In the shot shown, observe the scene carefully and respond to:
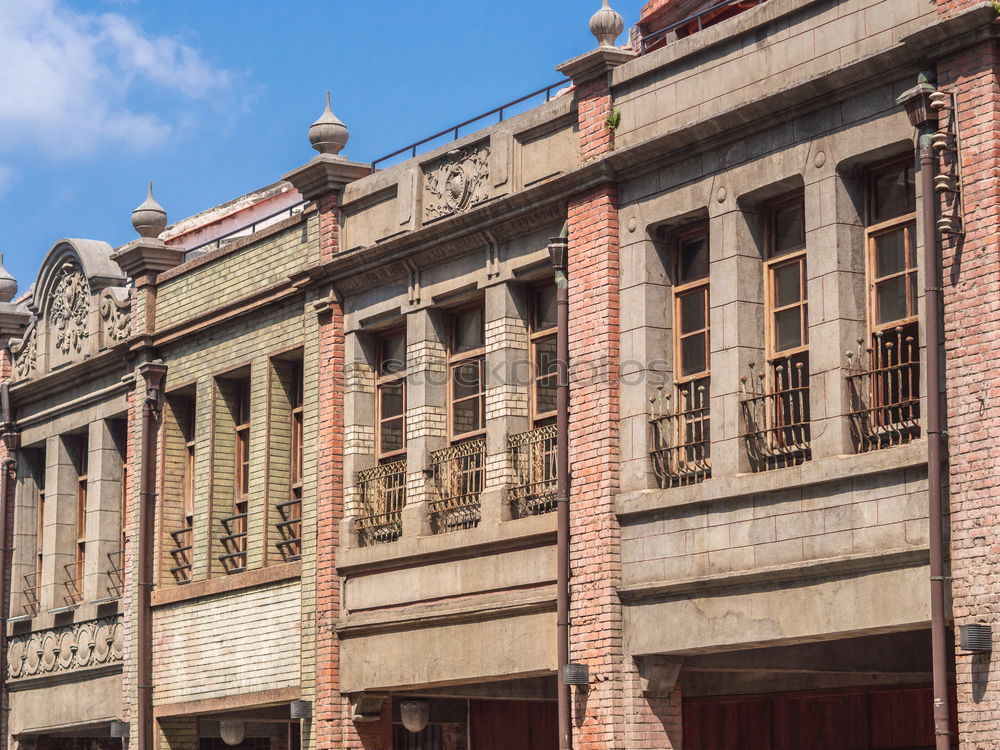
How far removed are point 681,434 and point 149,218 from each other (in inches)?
491

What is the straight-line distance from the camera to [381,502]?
25188 millimetres

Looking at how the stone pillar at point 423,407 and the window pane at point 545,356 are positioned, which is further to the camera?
the stone pillar at point 423,407

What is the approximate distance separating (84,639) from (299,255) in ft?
25.2

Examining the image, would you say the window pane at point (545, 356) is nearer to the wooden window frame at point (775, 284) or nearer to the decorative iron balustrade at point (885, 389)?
the wooden window frame at point (775, 284)

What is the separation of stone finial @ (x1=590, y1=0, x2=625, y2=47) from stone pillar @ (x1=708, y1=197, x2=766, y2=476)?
2.66 metres

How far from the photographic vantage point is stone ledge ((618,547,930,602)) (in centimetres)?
1766

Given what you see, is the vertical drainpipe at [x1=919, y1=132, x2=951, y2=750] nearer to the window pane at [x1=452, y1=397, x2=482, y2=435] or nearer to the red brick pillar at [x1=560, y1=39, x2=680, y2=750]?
the red brick pillar at [x1=560, y1=39, x2=680, y2=750]

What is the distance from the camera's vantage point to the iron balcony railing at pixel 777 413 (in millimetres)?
19359

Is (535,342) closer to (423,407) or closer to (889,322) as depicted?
(423,407)

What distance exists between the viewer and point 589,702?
2102cm

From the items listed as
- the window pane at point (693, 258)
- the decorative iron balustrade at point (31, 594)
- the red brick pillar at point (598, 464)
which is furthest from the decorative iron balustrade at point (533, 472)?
the decorative iron balustrade at point (31, 594)

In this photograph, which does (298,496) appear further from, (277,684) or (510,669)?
(510,669)

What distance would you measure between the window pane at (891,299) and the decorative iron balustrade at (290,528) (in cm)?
1002

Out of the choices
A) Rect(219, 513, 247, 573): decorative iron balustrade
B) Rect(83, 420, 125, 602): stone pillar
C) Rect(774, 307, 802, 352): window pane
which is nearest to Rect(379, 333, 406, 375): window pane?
Rect(219, 513, 247, 573): decorative iron balustrade
